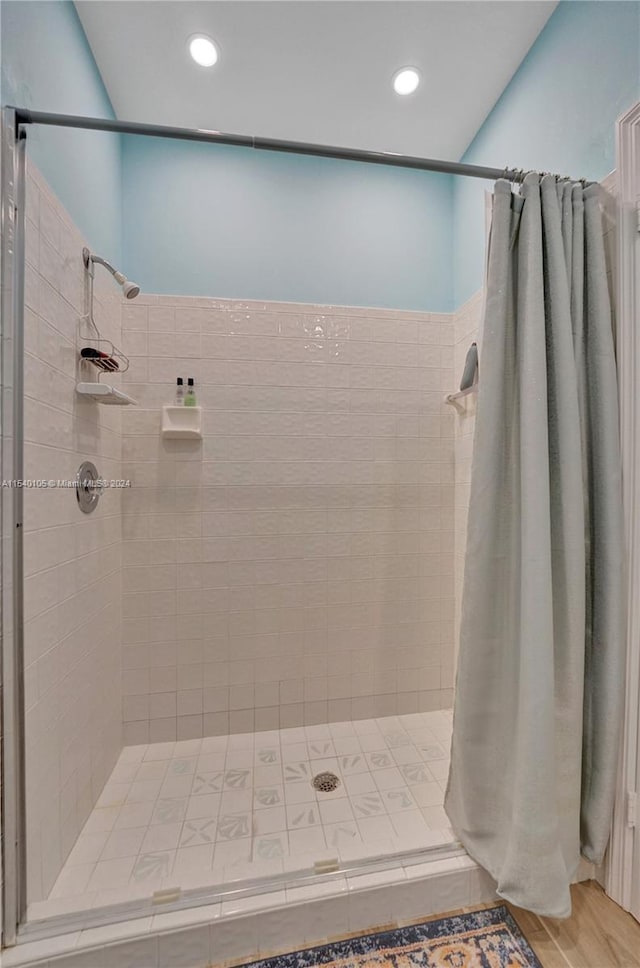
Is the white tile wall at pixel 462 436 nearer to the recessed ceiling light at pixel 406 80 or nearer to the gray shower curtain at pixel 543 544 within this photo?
the gray shower curtain at pixel 543 544

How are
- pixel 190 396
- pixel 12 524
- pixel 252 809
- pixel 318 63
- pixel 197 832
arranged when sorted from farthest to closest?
pixel 190 396, pixel 318 63, pixel 252 809, pixel 197 832, pixel 12 524

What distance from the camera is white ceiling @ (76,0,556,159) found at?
136cm

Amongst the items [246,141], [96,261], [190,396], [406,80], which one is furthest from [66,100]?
[406,80]

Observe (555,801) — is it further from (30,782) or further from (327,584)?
(30,782)

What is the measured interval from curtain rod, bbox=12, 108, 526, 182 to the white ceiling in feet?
2.25

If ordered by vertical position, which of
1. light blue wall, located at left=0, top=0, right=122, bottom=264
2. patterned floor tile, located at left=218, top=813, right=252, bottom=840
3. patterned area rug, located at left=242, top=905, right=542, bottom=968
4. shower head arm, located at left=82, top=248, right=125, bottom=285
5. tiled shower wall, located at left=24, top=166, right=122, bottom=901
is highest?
light blue wall, located at left=0, top=0, right=122, bottom=264

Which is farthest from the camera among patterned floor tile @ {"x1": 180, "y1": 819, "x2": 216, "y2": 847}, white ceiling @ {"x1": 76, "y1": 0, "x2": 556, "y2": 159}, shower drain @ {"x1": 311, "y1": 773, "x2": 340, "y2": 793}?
shower drain @ {"x1": 311, "y1": 773, "x2": 340, "y2": 793}

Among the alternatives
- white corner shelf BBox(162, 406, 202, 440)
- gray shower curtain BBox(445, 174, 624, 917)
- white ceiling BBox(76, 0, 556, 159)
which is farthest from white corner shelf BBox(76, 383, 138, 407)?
white ceiling BBox(76, 0, 556, 159)

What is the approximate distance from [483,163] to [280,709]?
8.75 ft

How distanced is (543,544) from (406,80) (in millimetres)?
1871

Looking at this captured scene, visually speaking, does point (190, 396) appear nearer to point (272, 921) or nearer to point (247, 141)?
point (247, 141)

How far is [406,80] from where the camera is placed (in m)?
1.57

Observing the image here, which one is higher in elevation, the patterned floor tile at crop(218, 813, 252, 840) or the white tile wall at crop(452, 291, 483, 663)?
the white tile wall at crop(452, 291, 483, 663)

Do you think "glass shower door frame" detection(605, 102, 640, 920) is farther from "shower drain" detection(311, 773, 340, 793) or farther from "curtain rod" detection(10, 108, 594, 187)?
"shower drain" detection(311, 773, 340, 793)
